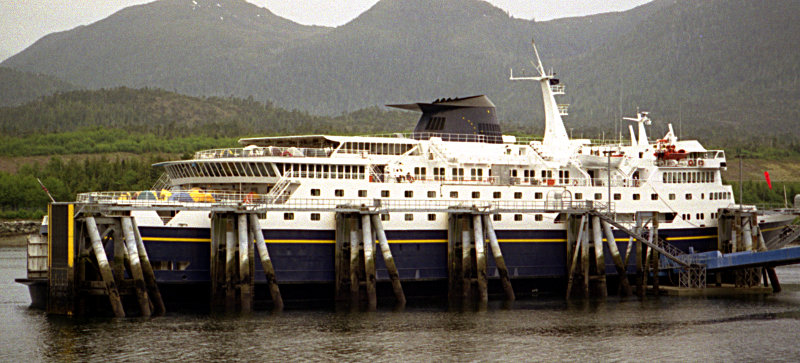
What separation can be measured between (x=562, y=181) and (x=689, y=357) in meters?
17.9

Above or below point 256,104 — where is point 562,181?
below

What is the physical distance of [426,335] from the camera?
35844mm

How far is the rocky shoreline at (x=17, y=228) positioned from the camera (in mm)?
94312

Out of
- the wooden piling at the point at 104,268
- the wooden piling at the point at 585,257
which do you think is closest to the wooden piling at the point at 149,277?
the wooden piling at the point at 104,268

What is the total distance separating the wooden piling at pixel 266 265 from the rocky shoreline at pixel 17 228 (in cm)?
6045

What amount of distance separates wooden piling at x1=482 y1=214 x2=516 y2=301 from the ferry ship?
35.0 inches

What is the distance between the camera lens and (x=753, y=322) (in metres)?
39.9

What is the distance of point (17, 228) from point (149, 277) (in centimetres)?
6268

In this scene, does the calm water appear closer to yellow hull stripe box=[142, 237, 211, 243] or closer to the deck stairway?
yellow hull stripe box=[142, 237, 211, 243]

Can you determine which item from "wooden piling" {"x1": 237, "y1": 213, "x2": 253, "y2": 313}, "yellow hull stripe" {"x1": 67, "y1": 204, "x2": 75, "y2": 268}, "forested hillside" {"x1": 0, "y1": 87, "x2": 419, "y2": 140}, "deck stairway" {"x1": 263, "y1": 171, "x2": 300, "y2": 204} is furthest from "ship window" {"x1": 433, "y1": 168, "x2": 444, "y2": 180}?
"forested hillside" {"x1": 0, "y1": 87, "x2": 419, "y2": 140}

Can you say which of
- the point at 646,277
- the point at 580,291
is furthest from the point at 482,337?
the point at 646,277

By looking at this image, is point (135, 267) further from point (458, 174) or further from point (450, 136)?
point (450, 136)

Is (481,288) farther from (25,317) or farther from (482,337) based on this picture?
(25,317)

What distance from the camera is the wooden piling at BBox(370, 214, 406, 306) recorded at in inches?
1651
